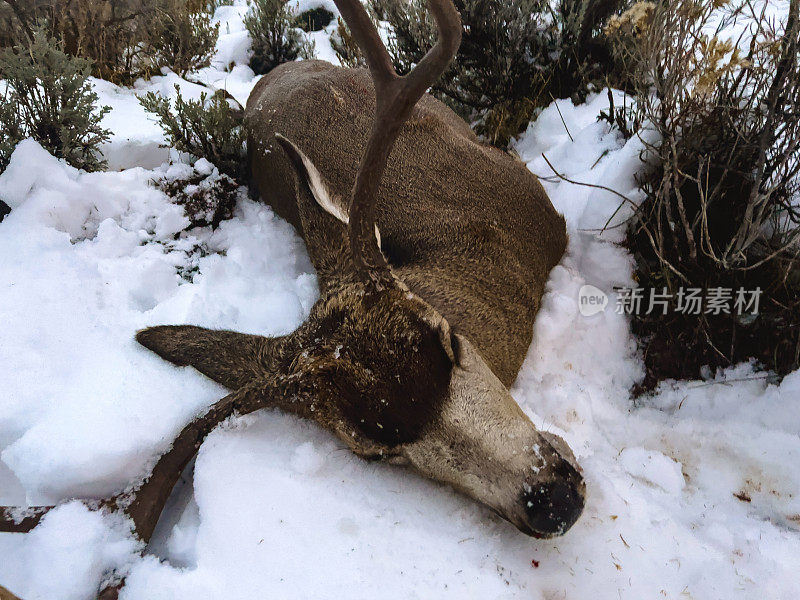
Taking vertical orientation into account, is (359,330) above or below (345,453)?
above

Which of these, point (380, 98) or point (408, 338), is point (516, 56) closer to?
point (380, 98)

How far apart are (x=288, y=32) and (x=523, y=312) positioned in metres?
5.29

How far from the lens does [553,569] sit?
180 centimetres

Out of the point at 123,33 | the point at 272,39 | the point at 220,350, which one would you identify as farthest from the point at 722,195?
the point at 123,33

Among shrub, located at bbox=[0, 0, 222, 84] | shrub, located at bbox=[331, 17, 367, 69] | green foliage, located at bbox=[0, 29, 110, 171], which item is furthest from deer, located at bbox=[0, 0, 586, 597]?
shrub, located at bbox=[0, 0, 222, 84]

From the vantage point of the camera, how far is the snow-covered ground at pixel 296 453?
1.77 meters

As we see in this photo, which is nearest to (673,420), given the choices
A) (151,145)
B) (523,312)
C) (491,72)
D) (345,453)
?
(523,312)

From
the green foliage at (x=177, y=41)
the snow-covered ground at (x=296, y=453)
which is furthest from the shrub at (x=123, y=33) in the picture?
the snow-covered ground at (x=296, y=453)

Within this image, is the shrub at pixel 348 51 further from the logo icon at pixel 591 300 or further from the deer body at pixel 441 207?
the logo icon at pixel 591 300

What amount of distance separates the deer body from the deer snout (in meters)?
0.63

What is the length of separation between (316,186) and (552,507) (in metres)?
1.37

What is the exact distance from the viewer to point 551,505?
171 centimetres

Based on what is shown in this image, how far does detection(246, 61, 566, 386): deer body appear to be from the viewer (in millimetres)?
2445

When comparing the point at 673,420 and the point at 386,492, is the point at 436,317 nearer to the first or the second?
the point at 386,492
